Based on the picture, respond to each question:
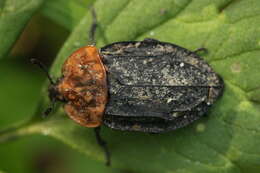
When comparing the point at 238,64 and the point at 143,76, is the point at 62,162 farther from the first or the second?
the point at 238,64

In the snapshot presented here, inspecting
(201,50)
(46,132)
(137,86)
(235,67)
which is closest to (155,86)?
(137,86)

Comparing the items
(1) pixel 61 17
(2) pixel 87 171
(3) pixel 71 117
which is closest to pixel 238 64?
(3) pixel 71 117

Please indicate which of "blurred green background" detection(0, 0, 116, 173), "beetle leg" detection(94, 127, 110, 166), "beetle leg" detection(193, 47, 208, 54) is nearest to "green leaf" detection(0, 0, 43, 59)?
"beetle leg" detection(94, 127, 110, 166)

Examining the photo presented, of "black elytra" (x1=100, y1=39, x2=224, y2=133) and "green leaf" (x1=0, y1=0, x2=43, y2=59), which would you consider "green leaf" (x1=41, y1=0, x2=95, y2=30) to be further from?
"black elytra" (x1=100, y1=39, x2=224, y2=133)

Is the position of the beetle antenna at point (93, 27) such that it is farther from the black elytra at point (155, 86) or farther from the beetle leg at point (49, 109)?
the beetle leg at point (49, 109)

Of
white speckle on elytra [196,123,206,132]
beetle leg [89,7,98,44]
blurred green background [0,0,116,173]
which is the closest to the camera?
white speckle on elytra [196,123,206,132]
